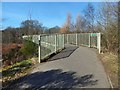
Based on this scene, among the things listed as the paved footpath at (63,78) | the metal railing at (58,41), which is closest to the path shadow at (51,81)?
the paved footpath at (63,78)

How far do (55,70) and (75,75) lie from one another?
5.00ft

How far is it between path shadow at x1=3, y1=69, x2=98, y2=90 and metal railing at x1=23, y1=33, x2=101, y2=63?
3530 millimetres

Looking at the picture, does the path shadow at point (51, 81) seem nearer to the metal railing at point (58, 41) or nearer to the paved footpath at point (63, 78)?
the paved footpath at point (63, 78)

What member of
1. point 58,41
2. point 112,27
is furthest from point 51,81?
point 58,41

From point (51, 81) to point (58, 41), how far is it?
495 inches

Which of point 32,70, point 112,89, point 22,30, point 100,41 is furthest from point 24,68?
point 22,30

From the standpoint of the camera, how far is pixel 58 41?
2234cm

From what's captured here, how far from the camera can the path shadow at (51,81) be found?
364 inches

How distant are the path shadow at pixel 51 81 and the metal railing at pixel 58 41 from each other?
3.53 meters

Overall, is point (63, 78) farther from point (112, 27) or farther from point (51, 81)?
point (112, 27)

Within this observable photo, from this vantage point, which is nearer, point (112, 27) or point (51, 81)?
point (51, 81)

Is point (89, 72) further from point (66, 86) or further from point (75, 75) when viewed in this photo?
point (66, 86)

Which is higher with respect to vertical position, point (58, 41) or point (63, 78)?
point (58, 41)

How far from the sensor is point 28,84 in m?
9.55
